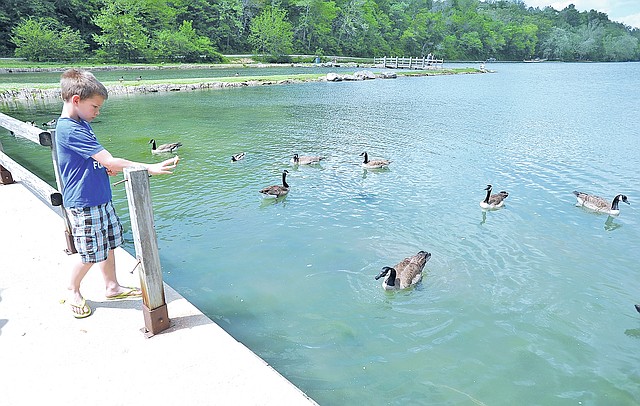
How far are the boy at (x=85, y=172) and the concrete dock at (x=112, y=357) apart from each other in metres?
0.33

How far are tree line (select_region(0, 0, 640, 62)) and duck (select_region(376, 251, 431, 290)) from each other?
67.1 metres

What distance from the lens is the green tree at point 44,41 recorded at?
186ft

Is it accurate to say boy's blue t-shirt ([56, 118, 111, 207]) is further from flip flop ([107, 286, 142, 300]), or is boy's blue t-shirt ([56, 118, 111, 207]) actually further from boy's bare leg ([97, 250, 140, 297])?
flip flop ([107, 286, 142, 300])

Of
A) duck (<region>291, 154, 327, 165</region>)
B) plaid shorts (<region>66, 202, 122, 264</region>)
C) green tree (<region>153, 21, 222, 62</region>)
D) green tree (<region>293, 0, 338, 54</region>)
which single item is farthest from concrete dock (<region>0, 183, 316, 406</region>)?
green tree (<region>293, 0, 338, 54</region>)

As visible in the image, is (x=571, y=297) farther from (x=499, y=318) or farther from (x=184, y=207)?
(x=184, y=207)

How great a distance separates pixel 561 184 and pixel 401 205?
5.42 metres

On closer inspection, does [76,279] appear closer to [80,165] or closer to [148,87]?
[80,165]

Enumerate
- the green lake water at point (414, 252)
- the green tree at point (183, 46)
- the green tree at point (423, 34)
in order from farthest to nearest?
the green tree at point (423, 34), the green tree at point (183, 46), the green lake water at point (414, 252)

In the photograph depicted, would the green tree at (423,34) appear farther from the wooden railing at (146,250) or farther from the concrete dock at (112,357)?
the wooden railing at (146,250)

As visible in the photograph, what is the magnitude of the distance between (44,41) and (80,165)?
67.2 m

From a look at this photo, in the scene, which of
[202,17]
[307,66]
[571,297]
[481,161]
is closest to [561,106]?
[481,161]

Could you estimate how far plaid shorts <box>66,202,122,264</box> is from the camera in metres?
4.23

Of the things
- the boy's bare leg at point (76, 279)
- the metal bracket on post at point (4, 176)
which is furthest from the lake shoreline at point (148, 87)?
the boy's bare leg at point (76, 279)

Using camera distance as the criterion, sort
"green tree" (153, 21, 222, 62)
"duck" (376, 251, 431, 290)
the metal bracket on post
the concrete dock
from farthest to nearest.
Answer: "green tree" (153, 21, 222, 62)
the metal bracket on post
"duck" (376, 251, 431, 290)
the concrete dock
